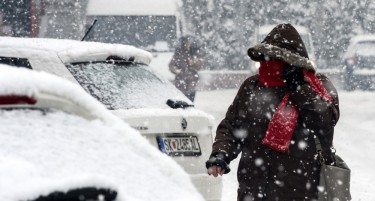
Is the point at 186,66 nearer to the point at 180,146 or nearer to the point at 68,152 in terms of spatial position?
the point at 180,146

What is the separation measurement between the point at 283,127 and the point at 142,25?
658 inches

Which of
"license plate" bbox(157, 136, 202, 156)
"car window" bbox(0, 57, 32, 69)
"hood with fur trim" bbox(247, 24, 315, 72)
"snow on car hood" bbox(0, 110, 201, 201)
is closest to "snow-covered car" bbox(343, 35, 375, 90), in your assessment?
"license plate" bbox(157, 136, 202, 156)

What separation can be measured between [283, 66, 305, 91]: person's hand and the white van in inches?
563

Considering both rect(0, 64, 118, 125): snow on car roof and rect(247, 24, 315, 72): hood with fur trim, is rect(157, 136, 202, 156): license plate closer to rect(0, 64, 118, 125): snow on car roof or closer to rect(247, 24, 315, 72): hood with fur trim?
rect(247, 24, 315, 72): hood with fur trim

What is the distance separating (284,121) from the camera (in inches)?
185

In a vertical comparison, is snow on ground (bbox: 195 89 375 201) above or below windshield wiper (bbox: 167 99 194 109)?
below

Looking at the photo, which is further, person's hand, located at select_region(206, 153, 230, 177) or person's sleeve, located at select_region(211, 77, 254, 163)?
person's sleeve, located at select_region(211, 77, 254, 163)

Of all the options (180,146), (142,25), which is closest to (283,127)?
(180,146)

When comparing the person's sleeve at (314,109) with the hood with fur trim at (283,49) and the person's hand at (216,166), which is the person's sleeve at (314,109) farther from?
the person's hand at (216,166)

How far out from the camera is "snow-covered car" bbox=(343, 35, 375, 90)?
23625 mm

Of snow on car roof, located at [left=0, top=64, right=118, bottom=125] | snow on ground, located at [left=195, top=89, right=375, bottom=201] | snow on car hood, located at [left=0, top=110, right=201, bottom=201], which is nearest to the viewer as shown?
snow on car hood, located at [left=0, top=110, right=201, bottom=201]

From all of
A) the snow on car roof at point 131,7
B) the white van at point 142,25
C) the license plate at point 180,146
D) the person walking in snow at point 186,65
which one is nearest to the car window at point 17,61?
the license plate at point 180,146

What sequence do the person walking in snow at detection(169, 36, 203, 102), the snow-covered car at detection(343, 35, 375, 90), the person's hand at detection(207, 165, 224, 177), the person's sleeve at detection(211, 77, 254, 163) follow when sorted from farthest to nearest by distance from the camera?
the snow-covered car at detection(343, 35, 375, 90) < the person walking in snow at detection(169, 36, 203, 102) < the person's sleeve at detection(211, 77, 254, 163) < the person's hand at detection(207, 165, 224, 177)

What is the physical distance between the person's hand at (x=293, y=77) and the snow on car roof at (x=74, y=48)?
1.41m
